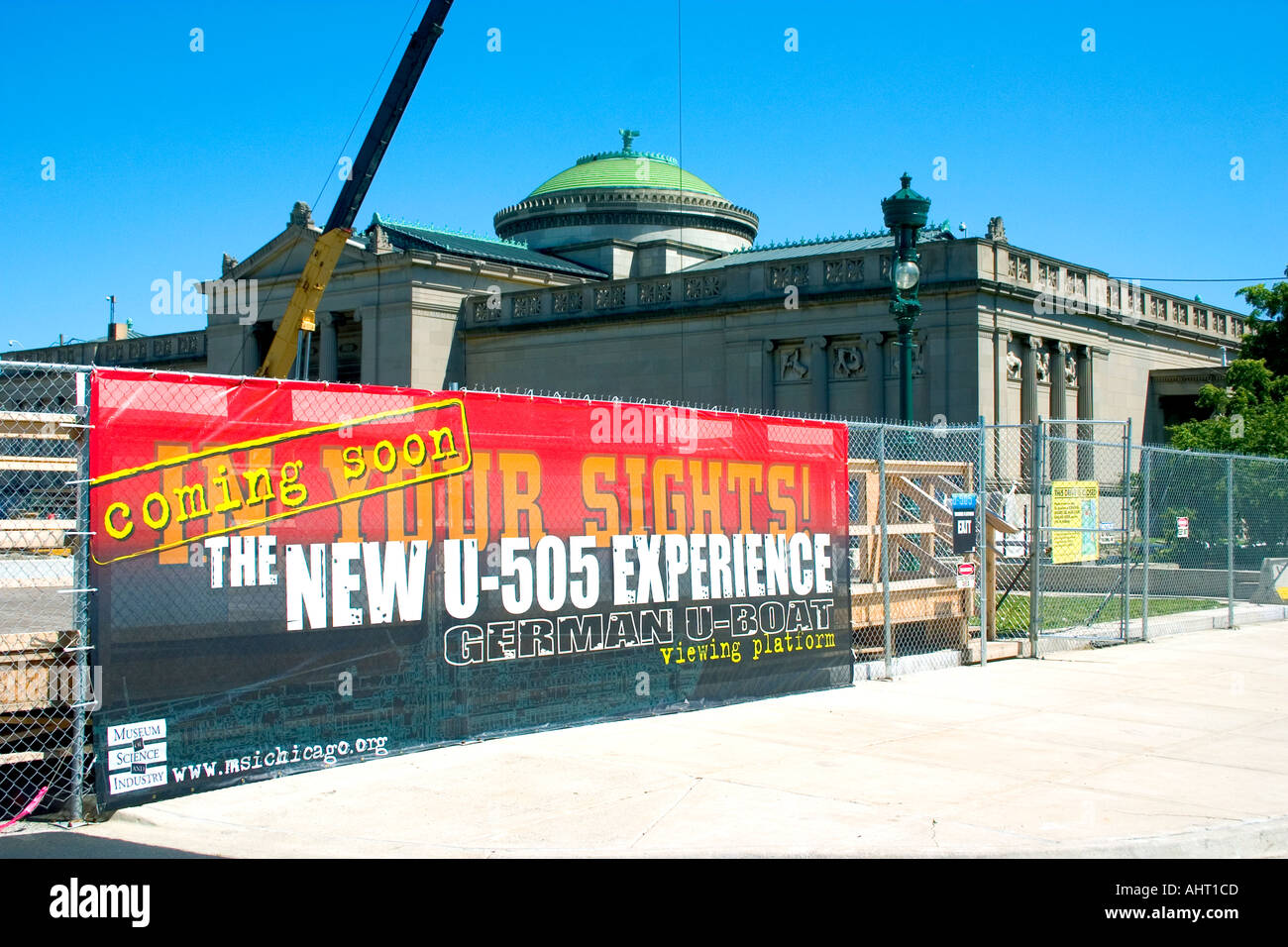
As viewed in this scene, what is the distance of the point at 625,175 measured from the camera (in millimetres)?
55156

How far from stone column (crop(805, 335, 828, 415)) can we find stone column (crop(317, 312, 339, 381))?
19.3 m

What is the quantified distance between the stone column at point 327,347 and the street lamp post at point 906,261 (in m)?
34.7

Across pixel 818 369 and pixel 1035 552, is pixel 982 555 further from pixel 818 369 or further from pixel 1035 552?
pixel 818 369

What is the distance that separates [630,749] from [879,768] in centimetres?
180

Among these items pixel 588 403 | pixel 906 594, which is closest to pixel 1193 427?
pixel 906 594

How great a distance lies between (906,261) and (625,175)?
39424mm

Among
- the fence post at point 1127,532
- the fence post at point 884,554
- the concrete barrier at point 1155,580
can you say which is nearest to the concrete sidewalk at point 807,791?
the fence post at point 884,554

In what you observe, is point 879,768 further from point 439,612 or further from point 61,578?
point 61,578

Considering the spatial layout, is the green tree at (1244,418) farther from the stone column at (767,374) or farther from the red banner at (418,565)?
the red banner at (418,565)

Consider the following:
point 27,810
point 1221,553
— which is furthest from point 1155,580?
point 27,810

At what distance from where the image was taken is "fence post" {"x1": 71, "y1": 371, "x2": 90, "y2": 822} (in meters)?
7.33

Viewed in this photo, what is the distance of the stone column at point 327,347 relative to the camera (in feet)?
160

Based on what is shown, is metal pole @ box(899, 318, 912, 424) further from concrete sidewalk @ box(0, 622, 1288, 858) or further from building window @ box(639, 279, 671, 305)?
building window @ box(639, 279, 671, 305)
